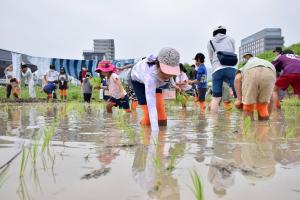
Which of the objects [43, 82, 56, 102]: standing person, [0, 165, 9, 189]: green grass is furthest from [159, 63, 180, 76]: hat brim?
[43, 82, 56, 102]: standing person

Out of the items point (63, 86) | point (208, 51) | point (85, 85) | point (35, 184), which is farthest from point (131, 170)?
point (63, 86)

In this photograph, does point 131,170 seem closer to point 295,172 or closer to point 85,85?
point 295,172

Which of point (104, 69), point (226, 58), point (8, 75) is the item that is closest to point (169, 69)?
point (226, 58)

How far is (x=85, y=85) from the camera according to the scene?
13.5 metres

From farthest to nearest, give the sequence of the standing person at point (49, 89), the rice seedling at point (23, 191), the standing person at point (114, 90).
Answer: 1. the standing person at point (49, 89)
2. the standing person at point (114, 90)
3. the rice seedling at point (23, 191)

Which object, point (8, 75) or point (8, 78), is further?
point (8, 75)

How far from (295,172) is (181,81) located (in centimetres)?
718

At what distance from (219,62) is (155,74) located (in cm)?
233

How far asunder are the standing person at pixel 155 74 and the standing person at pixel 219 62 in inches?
61.7

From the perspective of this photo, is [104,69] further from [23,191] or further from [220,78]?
[23,191]

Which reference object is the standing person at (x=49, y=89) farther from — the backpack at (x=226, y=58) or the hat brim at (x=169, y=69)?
the hat brim at (x=169, y=69)

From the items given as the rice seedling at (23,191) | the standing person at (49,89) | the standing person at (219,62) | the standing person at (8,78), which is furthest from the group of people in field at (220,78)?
the standing person at (8,78)

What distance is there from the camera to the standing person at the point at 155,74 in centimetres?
375

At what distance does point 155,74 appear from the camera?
401cm
